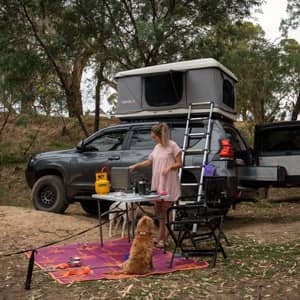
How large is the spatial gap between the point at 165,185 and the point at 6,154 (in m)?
10.3

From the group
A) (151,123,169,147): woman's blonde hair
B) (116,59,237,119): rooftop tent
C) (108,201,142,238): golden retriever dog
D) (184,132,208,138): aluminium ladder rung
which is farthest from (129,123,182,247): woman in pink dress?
(116,59,237,119): rooftop tent

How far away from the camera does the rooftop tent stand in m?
8.13

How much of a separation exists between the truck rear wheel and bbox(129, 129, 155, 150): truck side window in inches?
61.7

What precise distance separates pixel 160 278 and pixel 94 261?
43.9 inches

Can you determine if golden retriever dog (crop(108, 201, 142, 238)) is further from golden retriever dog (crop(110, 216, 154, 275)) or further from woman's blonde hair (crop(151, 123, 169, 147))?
golden retriever dog (crop(110, 216, 154, 275))

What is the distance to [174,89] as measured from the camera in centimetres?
829

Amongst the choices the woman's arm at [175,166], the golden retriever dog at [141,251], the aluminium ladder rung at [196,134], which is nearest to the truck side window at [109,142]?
the aluminium ladder rung at [196,134]

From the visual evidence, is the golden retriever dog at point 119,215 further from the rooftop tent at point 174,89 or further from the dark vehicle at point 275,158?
the rooftop tent at point 174,89

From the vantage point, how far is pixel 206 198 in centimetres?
636

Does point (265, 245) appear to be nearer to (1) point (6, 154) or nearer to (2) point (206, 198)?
(2) point (206, 198)

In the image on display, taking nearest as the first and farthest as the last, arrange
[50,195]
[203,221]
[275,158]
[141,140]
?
[203,221] < [275,158] < [141,140] < [50,195]

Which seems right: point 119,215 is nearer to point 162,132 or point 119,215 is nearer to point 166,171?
point 166,171

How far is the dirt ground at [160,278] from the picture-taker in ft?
14.3

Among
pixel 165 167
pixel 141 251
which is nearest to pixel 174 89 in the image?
pixel 165 167
